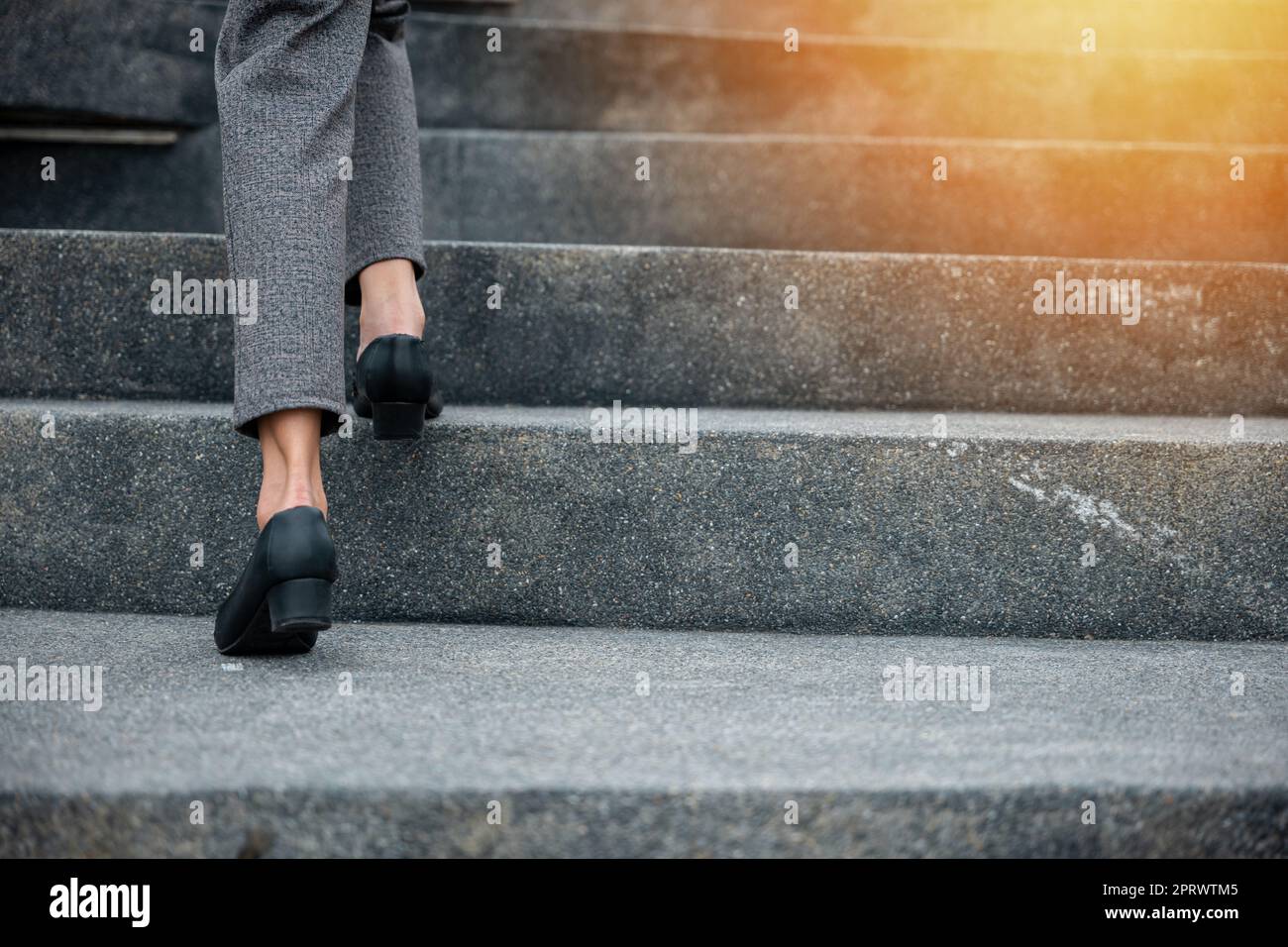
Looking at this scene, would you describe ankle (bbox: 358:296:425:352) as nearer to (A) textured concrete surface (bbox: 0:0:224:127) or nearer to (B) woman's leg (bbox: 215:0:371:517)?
(B) woman's leg (bbox: 215:0:371:517)

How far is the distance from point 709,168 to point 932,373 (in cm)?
71

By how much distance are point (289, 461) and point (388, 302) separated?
0.94 feet

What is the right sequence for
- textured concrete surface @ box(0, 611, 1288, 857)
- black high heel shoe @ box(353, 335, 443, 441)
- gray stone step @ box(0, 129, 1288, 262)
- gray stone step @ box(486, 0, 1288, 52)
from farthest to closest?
gray stone step @ box(486, 0, 1288, 52) → gray stone step @ box(0, 129, 1288, 262) → black high heel shoe @ box(353, 335, 443, 441) → textured concrete surface @ box(0, 611, 1288, 857)

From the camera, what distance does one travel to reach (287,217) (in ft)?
3.46

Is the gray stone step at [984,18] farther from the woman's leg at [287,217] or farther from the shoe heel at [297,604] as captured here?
the shoe heel at [297,604]

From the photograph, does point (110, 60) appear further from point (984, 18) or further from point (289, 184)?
point (984, 18)

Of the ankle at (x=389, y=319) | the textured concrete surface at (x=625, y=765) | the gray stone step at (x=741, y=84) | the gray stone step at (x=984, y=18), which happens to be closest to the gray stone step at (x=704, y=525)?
the ankle at (x=389, y=319)

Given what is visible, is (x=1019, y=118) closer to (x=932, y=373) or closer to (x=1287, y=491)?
(x=932, y=373)

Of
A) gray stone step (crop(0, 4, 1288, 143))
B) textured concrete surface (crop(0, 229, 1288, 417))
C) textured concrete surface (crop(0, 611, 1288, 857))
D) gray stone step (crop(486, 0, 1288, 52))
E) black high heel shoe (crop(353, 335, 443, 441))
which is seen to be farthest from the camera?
gray stone step (crop(486, 0, 1288, 52))

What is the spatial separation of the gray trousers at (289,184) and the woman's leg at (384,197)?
13cm

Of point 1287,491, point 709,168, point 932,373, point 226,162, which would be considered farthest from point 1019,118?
point 226,162

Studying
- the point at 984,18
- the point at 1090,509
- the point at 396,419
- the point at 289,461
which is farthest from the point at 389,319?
the point at 984,18

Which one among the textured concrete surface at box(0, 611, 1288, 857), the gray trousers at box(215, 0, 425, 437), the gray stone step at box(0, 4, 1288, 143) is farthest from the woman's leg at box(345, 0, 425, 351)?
the gray stone step at box(0, 4, 1288, 143)

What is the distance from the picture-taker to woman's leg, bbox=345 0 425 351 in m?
1.26
